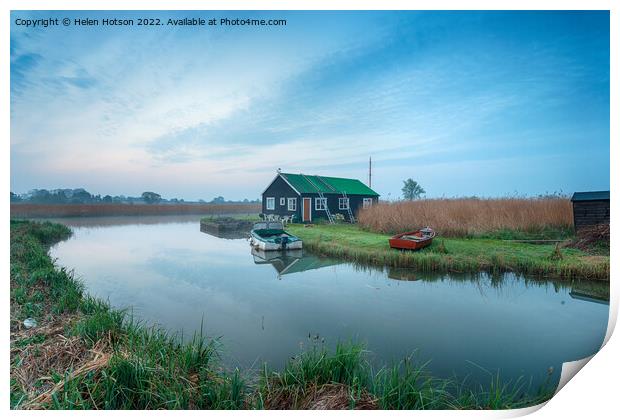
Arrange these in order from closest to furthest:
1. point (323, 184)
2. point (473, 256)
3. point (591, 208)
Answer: point (591, 208) < point (473, 256) < point (323, 184)

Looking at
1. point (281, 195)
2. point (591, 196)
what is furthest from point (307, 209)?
point (591, 196)

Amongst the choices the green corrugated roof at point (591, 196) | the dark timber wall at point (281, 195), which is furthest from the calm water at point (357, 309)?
the dark timber wall at point (281, 195)

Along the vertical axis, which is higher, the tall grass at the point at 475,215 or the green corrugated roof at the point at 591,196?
the green corrugated roof at the point at 591,196

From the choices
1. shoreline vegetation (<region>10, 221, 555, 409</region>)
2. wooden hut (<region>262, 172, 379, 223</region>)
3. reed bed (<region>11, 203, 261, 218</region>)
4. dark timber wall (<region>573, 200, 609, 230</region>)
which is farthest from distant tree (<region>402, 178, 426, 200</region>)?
wooden hut (<region>262, 172, 379, 223</region>)

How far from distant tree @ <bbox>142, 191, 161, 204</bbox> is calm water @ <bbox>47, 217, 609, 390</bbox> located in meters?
1.12

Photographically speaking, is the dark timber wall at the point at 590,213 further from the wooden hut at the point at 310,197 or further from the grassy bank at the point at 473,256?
the wooden hut at the point at 310,197

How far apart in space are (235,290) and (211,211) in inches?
77.6

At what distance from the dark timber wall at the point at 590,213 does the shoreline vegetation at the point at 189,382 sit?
1787 millimetres

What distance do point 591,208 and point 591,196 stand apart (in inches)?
10.3

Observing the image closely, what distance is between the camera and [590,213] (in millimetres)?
2963

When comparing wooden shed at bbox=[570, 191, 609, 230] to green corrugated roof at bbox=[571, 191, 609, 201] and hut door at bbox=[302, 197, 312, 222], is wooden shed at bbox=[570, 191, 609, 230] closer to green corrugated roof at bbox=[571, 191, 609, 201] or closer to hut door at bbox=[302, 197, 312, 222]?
green corrugated roof at bbox=[571, 191, 609, 201]

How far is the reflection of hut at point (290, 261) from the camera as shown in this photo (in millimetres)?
5586

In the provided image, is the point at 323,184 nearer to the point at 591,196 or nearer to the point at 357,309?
the point at 357,309
